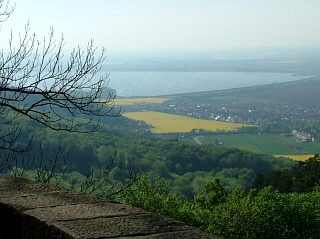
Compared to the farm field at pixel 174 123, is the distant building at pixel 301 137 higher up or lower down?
lower down

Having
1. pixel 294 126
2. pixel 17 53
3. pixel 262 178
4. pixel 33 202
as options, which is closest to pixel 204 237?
pixel 33 202

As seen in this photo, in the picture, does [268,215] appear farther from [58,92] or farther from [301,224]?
[58,92]

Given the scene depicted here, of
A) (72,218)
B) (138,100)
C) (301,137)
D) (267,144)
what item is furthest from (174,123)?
(72,218)

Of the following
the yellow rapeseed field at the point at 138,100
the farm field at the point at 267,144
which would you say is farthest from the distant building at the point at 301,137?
the yellow rapeseed field at the point at 138,100

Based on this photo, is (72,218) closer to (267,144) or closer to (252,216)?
(252,216)

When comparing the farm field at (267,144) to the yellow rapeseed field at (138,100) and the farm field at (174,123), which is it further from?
the yellow rapeseed field at (138,100)

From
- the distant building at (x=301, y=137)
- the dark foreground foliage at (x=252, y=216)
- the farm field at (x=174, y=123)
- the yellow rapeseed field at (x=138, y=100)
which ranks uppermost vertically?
the dark foreground foliage at (x=252, y=216)

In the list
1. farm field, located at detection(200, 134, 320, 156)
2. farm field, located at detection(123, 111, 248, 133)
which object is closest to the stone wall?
farm field, located at detection(200, 134, 320, 156)
